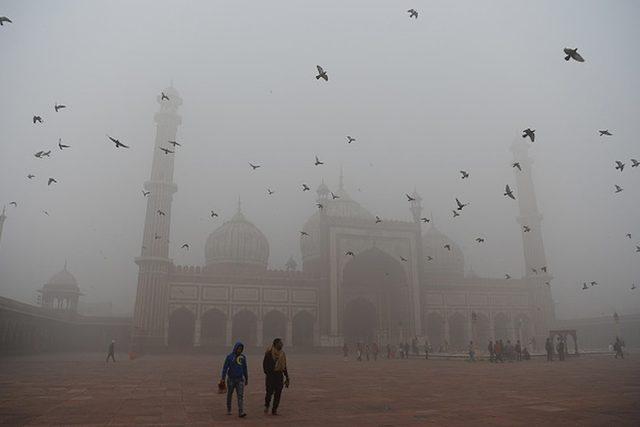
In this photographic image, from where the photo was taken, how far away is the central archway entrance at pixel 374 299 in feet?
109

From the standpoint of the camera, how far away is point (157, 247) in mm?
28547

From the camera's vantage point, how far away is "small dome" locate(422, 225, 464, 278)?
39.8m

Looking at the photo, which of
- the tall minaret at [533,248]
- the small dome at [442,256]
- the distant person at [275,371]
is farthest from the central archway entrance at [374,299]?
the distant person at [275,371]

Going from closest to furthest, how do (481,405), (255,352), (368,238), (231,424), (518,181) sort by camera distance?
(231,424) → (481,405) → (255,352) → (368,238) → (518,181)

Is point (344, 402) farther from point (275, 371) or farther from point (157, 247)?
point (157, 247)

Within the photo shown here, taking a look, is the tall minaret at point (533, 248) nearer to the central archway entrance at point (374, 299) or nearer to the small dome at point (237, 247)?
the central archway entrance at point (374, 299)

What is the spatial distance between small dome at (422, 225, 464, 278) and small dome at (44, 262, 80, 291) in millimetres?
29364

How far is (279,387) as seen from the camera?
597 cm

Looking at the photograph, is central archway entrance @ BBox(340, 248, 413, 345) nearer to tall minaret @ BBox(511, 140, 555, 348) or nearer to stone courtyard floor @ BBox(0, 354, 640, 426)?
tall minaret @ BBox(511, 140, 555, 348)

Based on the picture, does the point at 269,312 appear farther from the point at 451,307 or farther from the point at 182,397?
the point at 182,397

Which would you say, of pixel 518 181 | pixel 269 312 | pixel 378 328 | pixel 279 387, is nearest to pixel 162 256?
pixel 269 312

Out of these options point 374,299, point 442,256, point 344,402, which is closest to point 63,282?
point 374,299

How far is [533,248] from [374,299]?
1405cm

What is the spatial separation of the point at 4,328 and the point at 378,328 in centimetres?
2284
